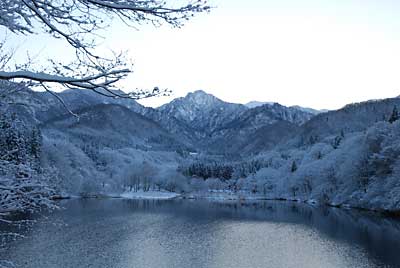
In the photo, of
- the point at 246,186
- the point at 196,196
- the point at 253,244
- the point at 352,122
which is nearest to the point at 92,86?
the point at 253,244

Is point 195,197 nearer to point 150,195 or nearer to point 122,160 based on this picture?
point 150,195

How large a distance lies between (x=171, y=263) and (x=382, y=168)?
30.2m

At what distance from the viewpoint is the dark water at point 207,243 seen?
71.8ft

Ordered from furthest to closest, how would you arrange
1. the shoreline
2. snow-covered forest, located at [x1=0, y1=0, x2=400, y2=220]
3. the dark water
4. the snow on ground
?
1. the snow on ground
2. the shoreline
3. the dark water
4. snow-covered forest, located at [x1=0, y1=0, x2=400, y2=220]

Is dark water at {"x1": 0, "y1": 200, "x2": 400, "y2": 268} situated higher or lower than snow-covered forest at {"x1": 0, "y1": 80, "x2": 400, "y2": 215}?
lower

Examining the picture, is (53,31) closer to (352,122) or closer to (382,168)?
(382,168)

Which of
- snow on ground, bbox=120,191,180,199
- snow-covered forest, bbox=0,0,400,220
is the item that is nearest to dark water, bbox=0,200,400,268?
snow-covered forest, bbox=0,0,400,220

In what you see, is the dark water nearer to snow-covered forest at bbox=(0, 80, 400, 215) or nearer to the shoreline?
snow-covered forest at bbox=(0, 80, 400, 215)

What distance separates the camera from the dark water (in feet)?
71.8

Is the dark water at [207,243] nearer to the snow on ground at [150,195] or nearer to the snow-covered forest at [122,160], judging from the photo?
the snow-covered forest at [122,160]

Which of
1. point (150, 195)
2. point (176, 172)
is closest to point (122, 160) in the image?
point (176, 172)

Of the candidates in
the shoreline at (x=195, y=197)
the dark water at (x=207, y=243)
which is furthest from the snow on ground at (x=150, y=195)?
the dark water at (x=207, y=243)

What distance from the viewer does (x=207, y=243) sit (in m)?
27.8

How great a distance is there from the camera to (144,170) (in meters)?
98.9
